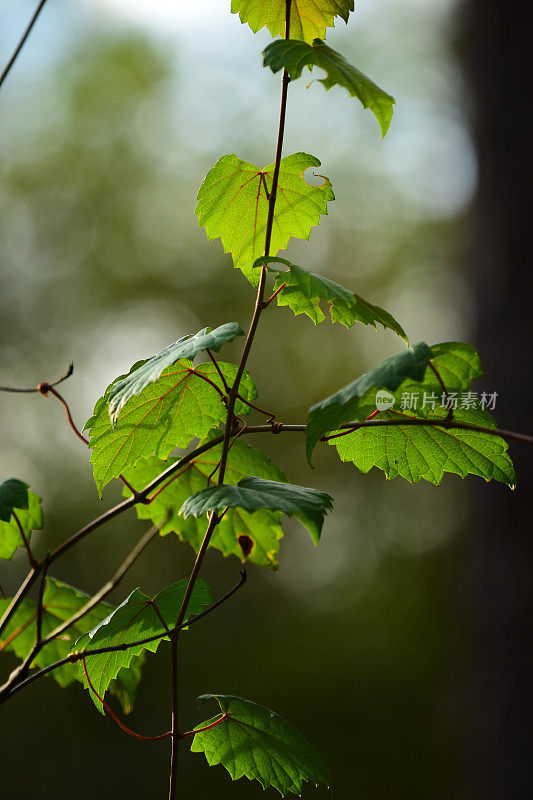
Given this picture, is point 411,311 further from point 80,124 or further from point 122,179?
point 80,124

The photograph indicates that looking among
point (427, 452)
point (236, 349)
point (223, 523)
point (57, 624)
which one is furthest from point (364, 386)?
point (236, 349)

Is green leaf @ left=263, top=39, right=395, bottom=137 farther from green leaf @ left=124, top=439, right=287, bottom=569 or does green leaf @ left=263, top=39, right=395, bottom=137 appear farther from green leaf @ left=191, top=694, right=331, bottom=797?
green leaf @ left=191, top=694, right=331, bottom=797

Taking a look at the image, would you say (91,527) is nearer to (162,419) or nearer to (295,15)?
(162,419)

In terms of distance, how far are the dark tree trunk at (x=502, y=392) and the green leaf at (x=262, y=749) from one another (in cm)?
102

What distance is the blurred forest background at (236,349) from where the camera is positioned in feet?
12.1

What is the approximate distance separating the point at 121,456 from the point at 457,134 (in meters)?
4.22

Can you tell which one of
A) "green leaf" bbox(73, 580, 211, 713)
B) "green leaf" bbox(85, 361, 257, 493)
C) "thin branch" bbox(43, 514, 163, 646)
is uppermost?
"green leaf" bbox(85, 361, 257, 493)

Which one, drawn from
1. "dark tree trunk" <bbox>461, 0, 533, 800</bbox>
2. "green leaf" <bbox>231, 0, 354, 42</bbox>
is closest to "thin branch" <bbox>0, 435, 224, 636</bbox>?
"green leaf" <bbox>231, 0, 354, 42</bbox>

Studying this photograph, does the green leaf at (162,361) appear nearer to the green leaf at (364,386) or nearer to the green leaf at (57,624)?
the green leaf at (364,386)

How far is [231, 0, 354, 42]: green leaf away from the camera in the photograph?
1.55 feet

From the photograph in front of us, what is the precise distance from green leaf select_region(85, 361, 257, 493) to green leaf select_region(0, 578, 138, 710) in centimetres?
16

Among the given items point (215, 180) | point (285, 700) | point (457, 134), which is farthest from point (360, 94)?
point (457, 134)

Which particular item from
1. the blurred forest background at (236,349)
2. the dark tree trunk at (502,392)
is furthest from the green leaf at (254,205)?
the blurred forest background at (236,349)

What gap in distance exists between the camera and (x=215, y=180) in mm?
531
